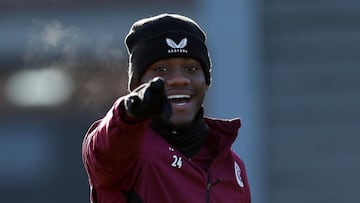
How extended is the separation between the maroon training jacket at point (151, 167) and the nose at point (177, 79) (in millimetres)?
135

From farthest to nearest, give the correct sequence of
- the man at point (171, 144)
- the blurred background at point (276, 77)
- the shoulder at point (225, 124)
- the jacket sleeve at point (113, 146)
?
the blurred background at point (276, 77)
the shoulder at point (225, 124)
the man at point (171, 144)
the jacket sleeve at point (113, 146)

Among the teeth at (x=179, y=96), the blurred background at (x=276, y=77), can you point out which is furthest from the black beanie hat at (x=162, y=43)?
the blurred background at (x=276, y=77)

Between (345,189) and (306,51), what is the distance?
33.9 inches

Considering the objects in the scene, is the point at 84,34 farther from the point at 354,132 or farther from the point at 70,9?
the point at 354,132

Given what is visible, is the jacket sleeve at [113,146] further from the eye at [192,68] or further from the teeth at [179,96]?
the eye at [192,68]

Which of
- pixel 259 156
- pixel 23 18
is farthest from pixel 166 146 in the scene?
pixel 23 18

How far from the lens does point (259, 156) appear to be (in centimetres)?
845

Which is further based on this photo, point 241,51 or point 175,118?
point 241,51

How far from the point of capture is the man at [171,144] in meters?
3.38

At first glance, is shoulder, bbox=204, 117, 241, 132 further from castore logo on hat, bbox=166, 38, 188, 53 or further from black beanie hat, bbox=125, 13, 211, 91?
castore logo on hat, bbox=166, 38, 188, 53

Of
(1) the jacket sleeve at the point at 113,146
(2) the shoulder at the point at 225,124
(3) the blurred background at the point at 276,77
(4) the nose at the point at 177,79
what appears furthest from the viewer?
(3) the blurred background at the point at 276,77

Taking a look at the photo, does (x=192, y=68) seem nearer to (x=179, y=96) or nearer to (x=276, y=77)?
(x=179, y=96)

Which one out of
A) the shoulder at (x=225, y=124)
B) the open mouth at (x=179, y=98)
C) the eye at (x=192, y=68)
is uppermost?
the eye at (x=192, y=68)

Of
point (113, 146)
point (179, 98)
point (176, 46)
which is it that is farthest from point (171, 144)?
point (113, 146)
